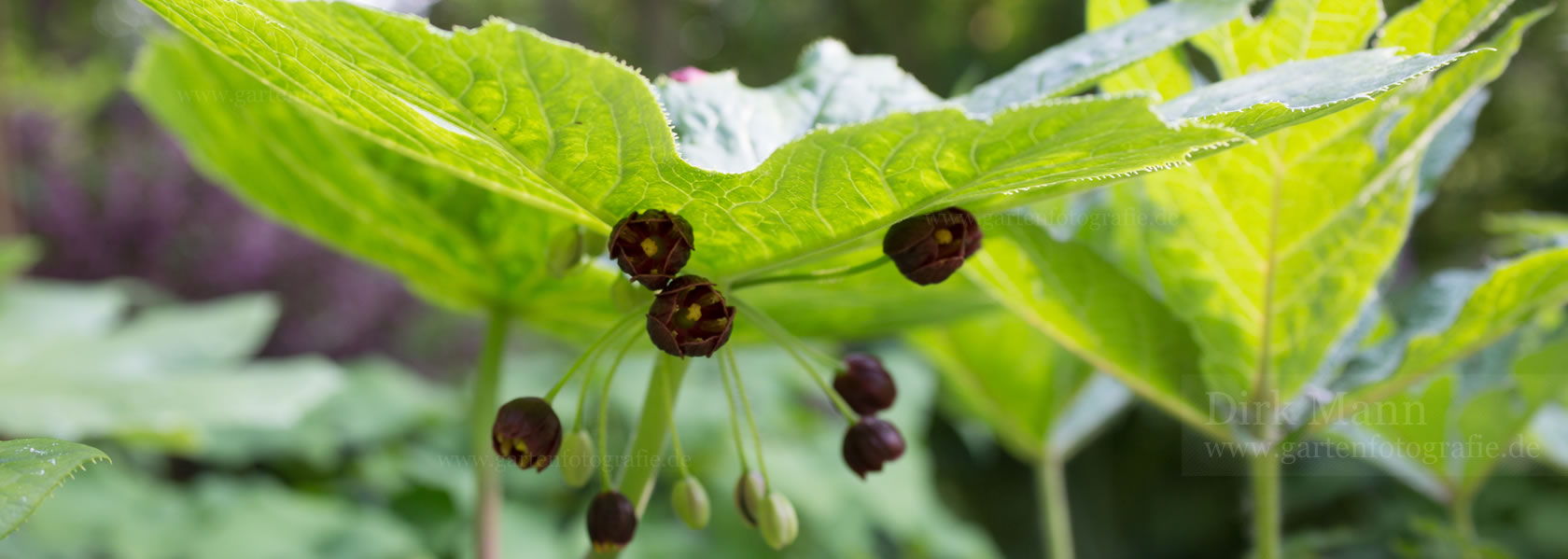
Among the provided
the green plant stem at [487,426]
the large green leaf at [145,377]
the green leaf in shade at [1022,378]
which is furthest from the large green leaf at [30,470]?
the green leaf in shade at [1022,378]

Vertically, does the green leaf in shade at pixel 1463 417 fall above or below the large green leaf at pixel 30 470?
above

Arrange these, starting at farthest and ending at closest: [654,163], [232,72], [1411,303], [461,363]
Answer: [461,363] < [1411,303] < [232,72] < [654,163]

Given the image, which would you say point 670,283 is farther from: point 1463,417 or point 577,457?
point 1463,417

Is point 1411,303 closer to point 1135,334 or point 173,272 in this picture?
point 1135,334

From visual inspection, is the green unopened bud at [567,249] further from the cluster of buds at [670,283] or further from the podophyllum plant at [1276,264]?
the podophyllum plant at [1276,264]

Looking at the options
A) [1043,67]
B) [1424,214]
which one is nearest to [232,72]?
[1043,67]

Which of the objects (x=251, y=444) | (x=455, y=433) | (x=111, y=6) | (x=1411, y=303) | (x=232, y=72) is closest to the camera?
(x=232, y=72)

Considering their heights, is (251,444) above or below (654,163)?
below
